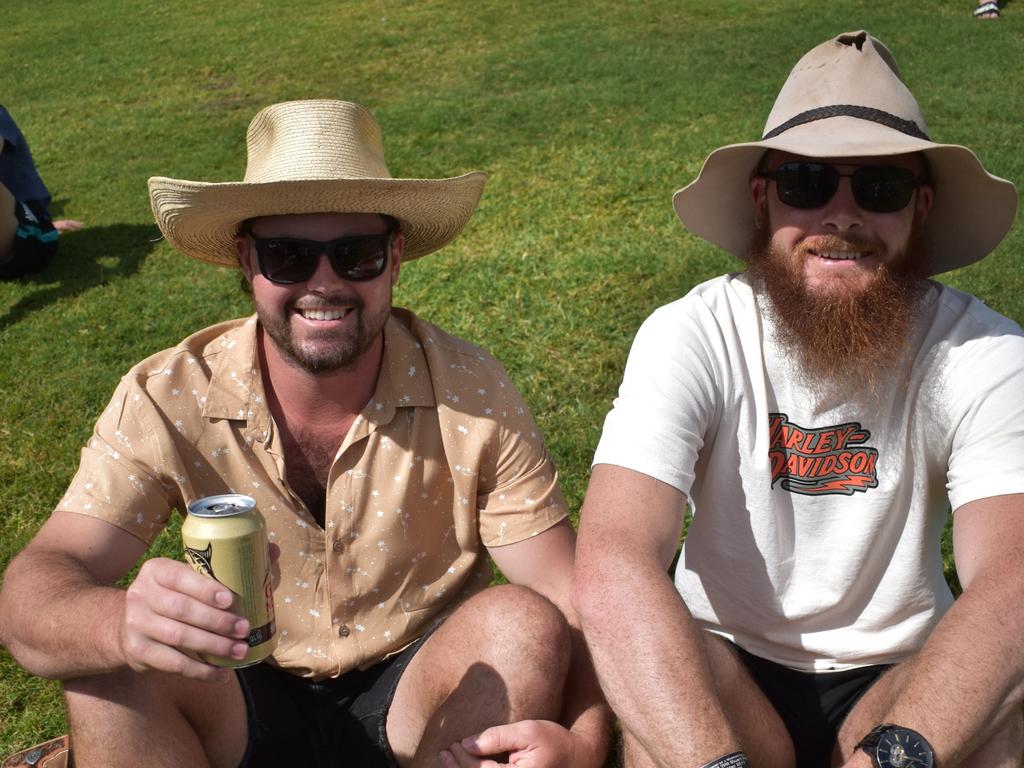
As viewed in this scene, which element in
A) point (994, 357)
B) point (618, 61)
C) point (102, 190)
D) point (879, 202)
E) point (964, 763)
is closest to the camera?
point (964, 763)

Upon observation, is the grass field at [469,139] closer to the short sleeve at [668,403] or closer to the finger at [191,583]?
the finger at [191,583]

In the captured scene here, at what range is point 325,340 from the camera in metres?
2.95

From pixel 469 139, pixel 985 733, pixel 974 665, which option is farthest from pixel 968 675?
pixel 469 139

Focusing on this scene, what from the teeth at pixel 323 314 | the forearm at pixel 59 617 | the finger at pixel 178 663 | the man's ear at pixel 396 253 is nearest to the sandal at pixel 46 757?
the forearm at pixel 59 617

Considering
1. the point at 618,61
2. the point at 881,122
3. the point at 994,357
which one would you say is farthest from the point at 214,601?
the point at 618,61

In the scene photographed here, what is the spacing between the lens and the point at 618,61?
43.0 feet

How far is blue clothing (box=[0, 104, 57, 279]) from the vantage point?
8.05 meters

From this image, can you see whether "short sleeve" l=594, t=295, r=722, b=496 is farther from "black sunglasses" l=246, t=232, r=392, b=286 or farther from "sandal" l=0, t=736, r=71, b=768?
"sandal" l=0, t=736, r=71, b=768

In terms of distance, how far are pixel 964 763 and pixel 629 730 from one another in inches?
31.7

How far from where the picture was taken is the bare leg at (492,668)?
278cm

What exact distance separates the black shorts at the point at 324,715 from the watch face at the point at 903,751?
128 cm

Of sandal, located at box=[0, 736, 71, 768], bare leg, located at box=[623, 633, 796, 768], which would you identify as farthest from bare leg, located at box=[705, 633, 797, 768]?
sandal, located at box=[0, 736, 71, 768]

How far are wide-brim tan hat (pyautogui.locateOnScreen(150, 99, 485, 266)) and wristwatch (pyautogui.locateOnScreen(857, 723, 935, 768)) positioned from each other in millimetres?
1763

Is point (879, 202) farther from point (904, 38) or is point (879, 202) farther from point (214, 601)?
point (904, 38)
